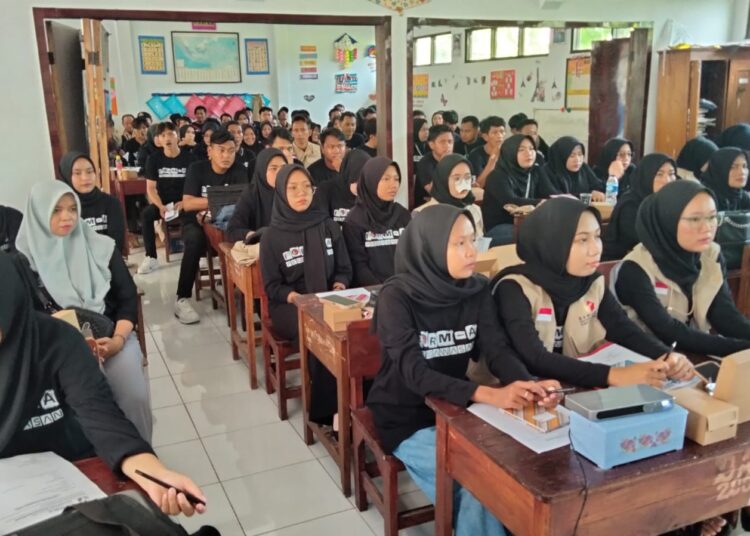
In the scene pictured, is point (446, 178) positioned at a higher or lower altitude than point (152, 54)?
lower

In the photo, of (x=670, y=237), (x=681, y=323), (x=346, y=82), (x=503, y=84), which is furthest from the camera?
(x=346, y=82)

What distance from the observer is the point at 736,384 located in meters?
1.49

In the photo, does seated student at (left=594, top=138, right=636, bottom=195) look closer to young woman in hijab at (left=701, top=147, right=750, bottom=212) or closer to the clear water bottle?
the clear water bottle

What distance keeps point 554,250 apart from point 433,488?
811mm

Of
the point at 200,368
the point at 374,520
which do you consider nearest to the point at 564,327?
the point at 374,520

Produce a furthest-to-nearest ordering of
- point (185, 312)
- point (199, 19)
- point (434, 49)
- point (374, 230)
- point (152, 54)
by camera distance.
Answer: point (434, 49)
point (152, 54)
point (185, 312)
point (199, 19)
point (374, 230)

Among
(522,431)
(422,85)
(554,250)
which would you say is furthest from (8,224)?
(422,85)

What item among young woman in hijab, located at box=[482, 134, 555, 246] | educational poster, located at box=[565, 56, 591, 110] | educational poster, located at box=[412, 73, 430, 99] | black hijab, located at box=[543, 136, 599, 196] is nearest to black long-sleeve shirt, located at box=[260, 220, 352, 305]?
young woman in hijab, located at box=[482, 134, 555, 246]

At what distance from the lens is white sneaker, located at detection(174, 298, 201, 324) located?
15.1 ft

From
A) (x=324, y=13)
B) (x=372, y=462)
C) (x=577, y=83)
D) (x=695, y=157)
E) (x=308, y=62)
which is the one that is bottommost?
(x=372, y=462)

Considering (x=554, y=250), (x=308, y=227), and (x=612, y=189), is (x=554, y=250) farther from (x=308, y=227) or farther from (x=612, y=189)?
Answer: (x=612, y=189)

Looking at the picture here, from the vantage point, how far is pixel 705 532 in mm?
2010

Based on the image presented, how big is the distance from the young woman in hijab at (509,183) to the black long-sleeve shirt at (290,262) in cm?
171

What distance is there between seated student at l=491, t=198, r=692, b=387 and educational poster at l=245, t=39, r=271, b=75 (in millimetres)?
9265
